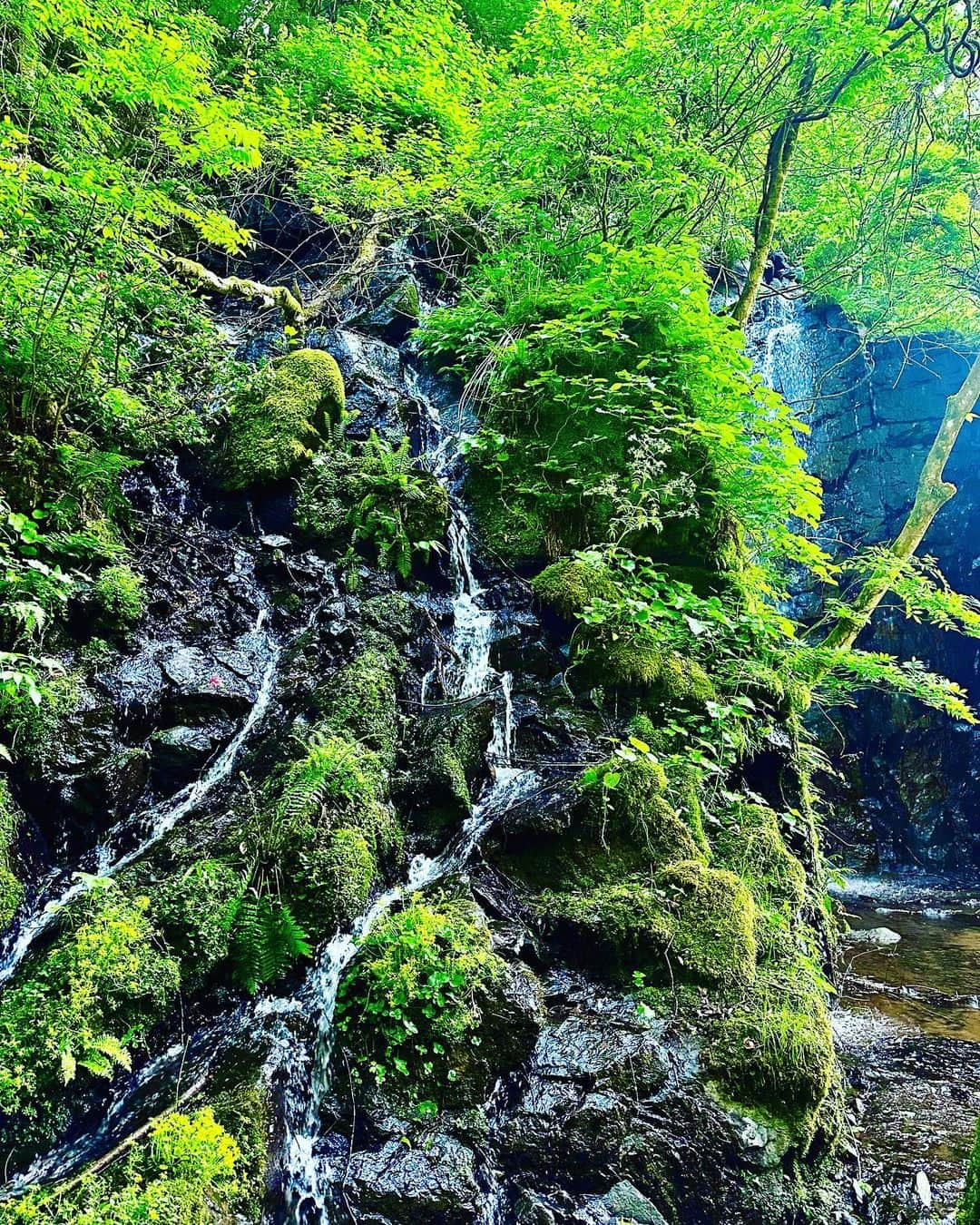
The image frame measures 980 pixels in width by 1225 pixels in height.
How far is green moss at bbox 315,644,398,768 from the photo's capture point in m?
5.26

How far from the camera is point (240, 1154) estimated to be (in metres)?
3.02

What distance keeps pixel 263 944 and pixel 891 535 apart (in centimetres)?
1614

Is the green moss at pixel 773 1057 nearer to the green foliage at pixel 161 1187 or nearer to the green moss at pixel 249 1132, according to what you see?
the green moss at pixel 249 1132

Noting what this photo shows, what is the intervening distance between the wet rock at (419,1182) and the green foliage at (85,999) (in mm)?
1279

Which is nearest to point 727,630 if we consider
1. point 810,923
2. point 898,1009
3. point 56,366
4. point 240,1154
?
point 810,923

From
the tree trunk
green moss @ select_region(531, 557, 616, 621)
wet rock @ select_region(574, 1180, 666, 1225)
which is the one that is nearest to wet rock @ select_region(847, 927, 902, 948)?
green moss @ select_region(531, 557, 616, 621)

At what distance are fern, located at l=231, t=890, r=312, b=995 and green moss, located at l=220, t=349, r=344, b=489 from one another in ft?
15.0

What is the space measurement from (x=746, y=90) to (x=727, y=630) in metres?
6.50

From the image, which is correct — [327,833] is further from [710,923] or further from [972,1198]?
[972,1198]

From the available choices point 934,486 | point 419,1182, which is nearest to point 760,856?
point 419,1182

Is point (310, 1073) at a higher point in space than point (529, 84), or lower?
lower

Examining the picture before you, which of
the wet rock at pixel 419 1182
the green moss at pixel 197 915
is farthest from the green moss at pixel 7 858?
the wet rock at pixel 419 1182

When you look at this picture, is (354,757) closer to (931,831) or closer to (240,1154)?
(240,1154)

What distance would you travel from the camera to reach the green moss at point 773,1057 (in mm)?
3582
